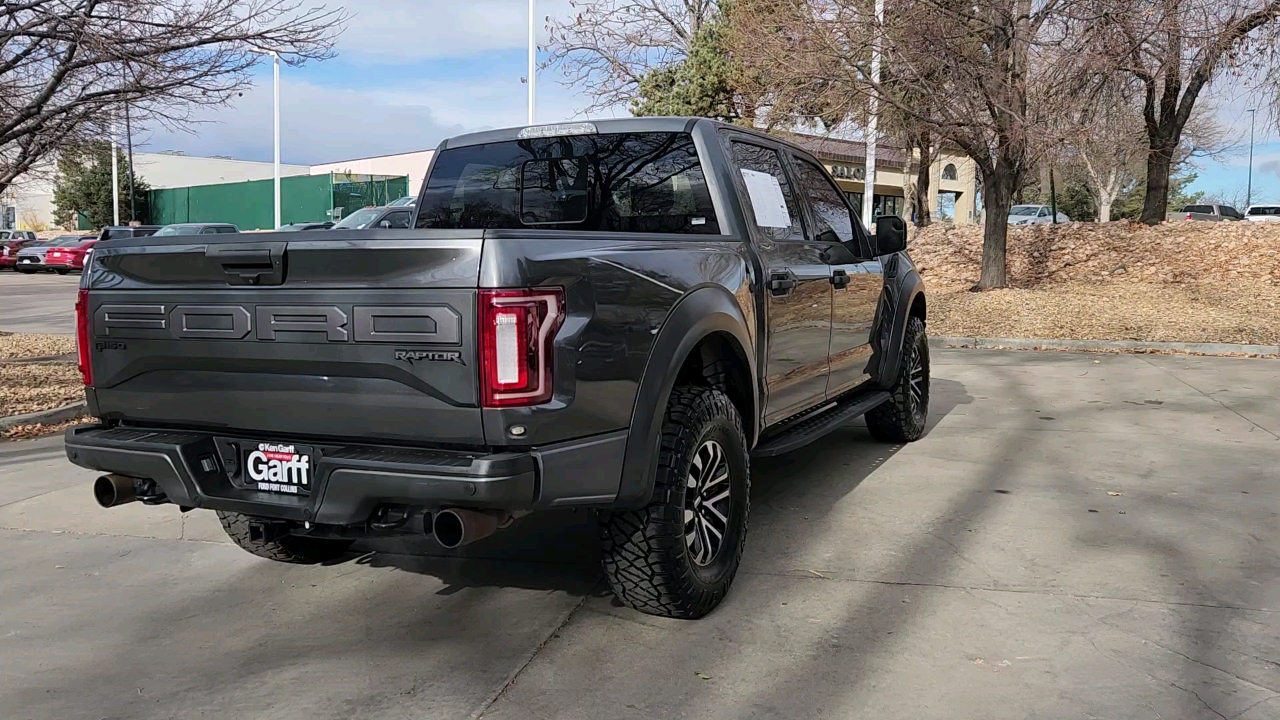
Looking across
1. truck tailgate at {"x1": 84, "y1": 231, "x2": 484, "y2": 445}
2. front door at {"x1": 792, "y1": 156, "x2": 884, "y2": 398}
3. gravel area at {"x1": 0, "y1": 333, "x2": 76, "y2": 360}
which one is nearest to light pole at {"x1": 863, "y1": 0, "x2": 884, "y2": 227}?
front door at {"x1": 792, "y1": 156, "x2": 884, "y2": 398}

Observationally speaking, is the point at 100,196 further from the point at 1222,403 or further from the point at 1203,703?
the point at 1203,703

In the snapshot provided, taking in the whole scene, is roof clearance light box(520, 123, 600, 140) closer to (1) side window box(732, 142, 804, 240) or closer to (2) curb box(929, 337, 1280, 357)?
(1) side window box(732, 142, 804, 240)

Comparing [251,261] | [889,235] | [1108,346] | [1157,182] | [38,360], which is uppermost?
[1157,182]

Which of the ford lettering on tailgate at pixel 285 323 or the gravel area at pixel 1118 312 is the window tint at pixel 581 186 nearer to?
the ford lettering on tailgate at pixel 285 323

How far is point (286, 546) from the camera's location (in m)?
4.75

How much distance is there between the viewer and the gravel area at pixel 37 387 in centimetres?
877

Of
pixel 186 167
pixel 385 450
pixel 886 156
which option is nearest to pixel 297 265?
pixel 385 450

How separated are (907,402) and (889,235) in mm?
1383

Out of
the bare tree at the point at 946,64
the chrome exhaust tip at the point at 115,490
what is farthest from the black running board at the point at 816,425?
the bare tree at the point at 946,64

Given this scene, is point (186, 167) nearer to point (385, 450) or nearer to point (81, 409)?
point (81, 409)

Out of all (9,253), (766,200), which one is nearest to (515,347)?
(766,200)

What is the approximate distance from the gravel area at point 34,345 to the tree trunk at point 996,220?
13874mm

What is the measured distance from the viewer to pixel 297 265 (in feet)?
10.9

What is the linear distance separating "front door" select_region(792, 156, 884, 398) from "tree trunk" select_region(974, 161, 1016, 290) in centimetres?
1156
